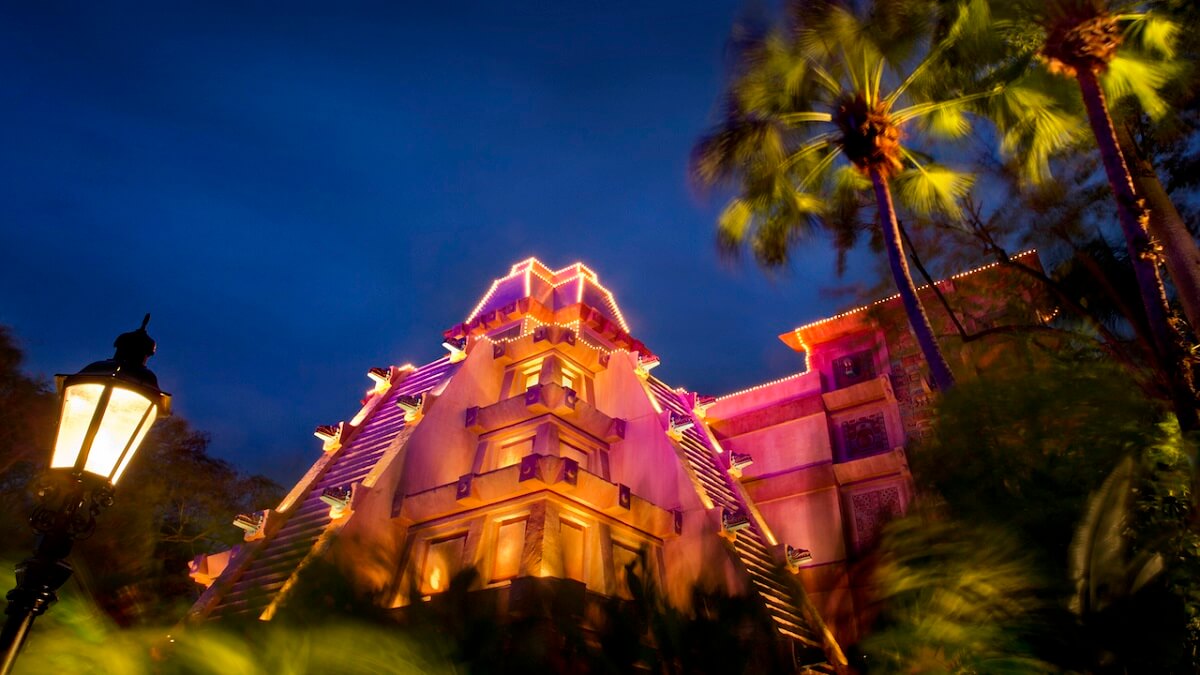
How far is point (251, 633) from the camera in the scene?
5.02 metres

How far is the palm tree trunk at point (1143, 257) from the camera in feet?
23.2

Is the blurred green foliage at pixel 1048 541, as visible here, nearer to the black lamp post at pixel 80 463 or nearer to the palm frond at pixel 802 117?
the black lamp post at pixel 80 463

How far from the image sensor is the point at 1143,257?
27.1 ft

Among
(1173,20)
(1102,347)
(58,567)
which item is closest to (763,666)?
(1102,347)

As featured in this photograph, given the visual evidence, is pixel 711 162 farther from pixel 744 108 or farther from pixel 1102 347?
pixel 1102 347

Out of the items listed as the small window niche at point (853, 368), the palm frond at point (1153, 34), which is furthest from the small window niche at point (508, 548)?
the palm frond at point (1153, 34)

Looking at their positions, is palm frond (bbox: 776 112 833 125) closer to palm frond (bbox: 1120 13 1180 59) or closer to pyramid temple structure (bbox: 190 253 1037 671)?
palm frond (bbox: 1120 13 1180 59)

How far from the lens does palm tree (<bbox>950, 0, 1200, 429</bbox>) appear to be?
8266 mm

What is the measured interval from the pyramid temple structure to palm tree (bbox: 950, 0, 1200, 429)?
4871mm

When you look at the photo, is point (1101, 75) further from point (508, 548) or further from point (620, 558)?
point (508, 548)

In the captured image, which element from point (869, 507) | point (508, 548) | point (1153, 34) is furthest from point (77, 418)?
point (869, 507)

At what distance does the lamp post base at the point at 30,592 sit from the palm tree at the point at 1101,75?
371 inches

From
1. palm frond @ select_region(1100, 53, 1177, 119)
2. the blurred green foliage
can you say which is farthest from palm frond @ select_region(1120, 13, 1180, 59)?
the blurred green foliage

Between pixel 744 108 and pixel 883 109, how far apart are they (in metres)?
2.50
